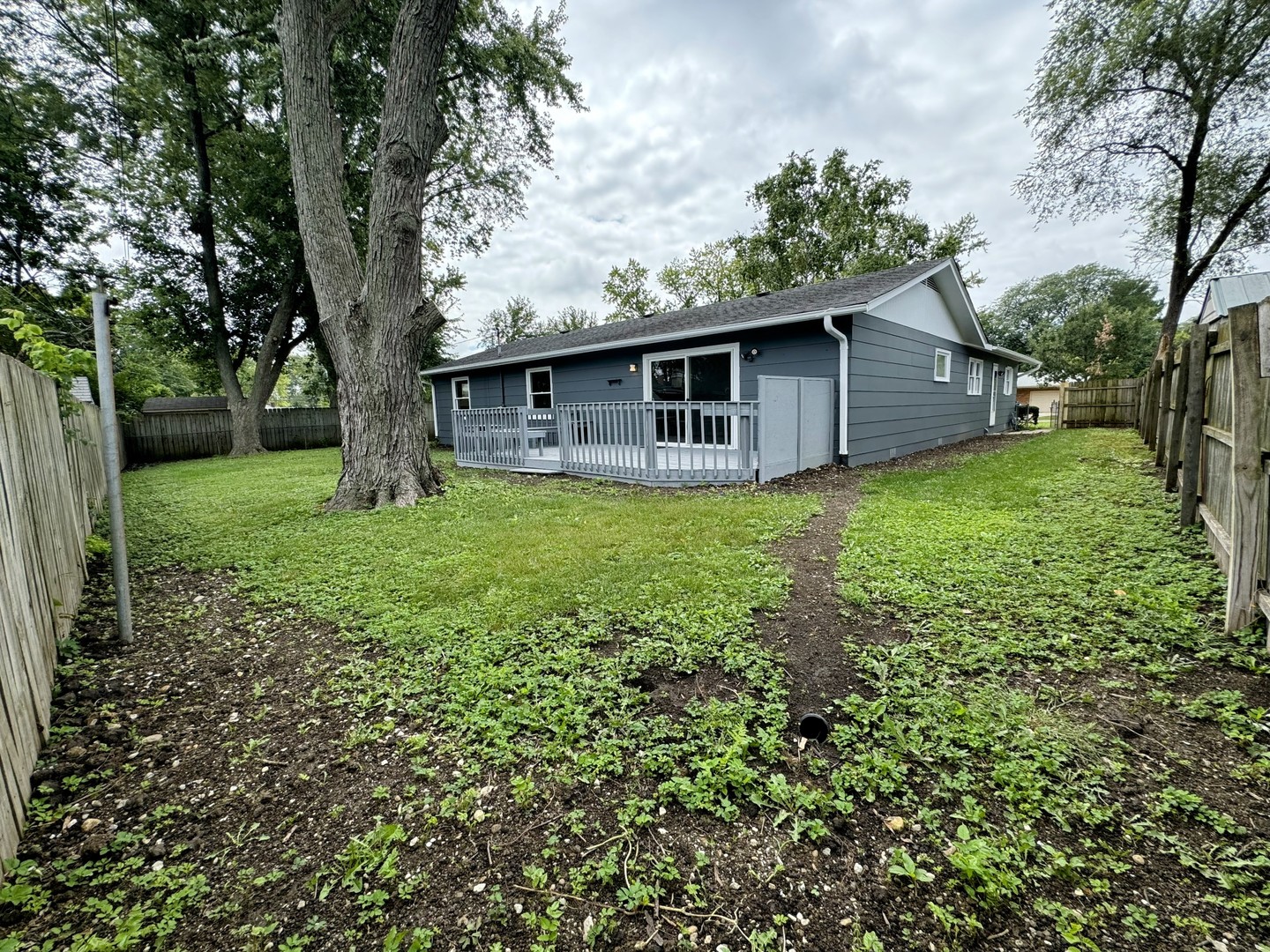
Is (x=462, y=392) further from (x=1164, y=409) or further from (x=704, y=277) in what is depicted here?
(x=704, y=277)

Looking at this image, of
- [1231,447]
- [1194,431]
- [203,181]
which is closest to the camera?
[1231,447]

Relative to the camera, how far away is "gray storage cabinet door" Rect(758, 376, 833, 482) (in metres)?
7.14

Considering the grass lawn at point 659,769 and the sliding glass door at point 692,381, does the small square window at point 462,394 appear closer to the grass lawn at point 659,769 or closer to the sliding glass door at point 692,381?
the sliding glass door at point 692,381

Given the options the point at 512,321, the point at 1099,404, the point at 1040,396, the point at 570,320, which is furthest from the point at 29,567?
the point at 1040,396

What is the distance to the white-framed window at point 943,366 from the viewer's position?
11.7m

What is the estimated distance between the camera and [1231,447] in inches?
114

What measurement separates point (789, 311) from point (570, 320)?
1181 inches

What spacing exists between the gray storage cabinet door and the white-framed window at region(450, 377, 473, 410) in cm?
1082

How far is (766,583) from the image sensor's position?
3467 mm

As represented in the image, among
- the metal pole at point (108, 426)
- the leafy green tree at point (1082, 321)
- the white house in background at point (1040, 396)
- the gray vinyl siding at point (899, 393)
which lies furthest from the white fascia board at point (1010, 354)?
the white house in background at point (1040, 396)

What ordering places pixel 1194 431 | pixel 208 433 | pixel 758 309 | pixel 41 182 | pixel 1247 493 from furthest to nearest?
pixel 208 433, pixel 41 182, pixel 758 309, pixel 1194 431, pixel 1247 493

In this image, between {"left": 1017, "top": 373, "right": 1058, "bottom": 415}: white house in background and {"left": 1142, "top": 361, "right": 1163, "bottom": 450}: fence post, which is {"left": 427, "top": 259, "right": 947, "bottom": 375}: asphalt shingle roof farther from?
{"left": 1017, "top": 373, "right": 1058, "bottom": 415}: white house in background

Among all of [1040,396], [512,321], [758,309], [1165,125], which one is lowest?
[1040,396]

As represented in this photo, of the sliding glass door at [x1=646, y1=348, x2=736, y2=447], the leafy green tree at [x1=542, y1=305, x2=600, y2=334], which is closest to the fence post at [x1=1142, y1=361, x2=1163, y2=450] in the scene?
the sliding glass door at [x1=646, y1=348, x2=736, y2=447]
